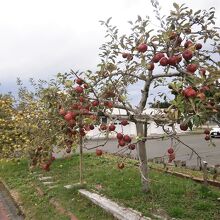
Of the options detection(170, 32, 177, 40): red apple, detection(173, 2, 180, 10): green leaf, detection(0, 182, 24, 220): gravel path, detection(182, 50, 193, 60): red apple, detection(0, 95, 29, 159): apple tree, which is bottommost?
detection(0, 182, 24, 220): gravel path

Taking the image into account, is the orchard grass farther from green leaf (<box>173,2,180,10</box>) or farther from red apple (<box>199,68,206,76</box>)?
green leaf (<box>173,2,180,10</box>)

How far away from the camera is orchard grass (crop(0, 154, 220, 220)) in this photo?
713 centimetres

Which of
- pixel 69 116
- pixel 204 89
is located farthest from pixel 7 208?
pixel 204 89

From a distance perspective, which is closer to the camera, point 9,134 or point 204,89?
point 204,89

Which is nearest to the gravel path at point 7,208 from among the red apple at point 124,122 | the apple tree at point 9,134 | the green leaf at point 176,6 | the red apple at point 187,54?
the apple tree at point 9,134

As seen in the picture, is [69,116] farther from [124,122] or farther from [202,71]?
[202,71]

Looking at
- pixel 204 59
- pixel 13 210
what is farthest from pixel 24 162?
pixel 204 59

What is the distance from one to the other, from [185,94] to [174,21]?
9.37 ft

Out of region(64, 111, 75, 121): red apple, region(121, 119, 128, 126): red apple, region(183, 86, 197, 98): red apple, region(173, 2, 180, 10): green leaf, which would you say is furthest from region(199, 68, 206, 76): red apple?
region(173, 2, 180, 10): green leaf

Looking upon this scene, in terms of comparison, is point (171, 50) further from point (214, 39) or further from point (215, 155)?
point (215, 155)

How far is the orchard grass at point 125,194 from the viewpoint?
23.4 feet

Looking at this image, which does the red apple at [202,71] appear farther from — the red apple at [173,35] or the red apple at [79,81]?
the red apple at [79,81]

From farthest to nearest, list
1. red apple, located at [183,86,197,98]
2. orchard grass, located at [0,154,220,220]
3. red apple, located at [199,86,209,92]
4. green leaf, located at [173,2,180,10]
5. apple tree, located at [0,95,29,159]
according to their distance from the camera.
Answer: apple tree, located at [0,95,29,159] < orchard grass, located at [0,154,220,220] < green leaf, located at [173,2,180,10] < red apple, located at [199,86,209,92] < red apple, located at [183,86,197,98]

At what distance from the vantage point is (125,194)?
8.09m
